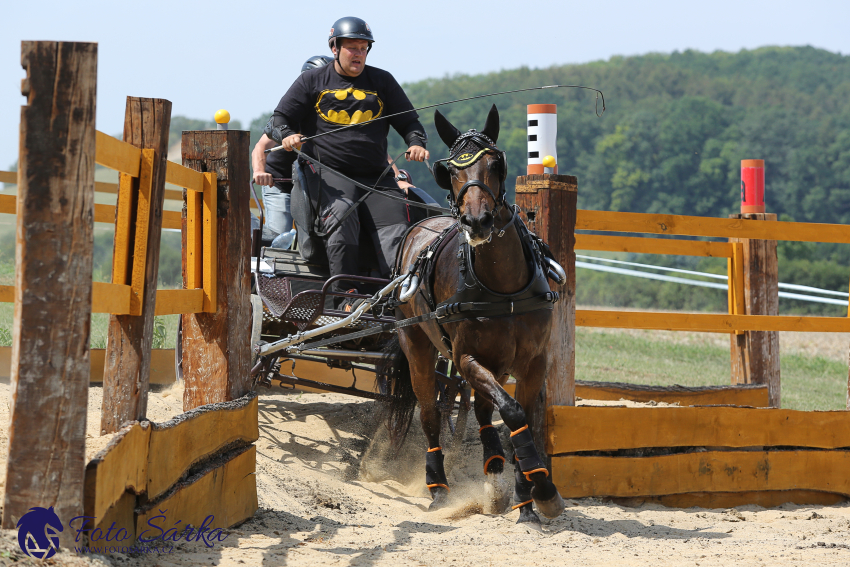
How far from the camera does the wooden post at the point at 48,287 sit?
7.91 ft

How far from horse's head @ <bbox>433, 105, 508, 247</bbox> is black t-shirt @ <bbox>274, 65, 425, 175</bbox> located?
1496 millimetres

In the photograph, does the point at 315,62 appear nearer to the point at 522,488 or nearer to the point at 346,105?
the point at 346,105

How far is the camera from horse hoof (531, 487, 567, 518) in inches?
160

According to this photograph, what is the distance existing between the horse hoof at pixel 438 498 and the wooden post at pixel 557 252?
1.96ft

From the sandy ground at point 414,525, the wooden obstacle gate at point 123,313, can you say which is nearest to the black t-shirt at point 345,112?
the wooden obstacle gate at point 123,313

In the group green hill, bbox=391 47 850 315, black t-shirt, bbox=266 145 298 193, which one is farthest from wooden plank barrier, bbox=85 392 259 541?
green hill, bbox=391 47 850 315

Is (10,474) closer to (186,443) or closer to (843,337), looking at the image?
(186,443)

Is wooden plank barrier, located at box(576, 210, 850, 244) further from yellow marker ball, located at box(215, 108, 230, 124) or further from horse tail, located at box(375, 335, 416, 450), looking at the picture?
yellow marker ball, located at box(215, 108, 230, 124)

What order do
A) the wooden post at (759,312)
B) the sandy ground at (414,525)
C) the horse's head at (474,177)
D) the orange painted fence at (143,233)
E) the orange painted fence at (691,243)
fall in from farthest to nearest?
the wooden post at (759,312) → the orange painted fence at (691,243) → the horse's head at (474,177) → the sandy ground at (414,525) → the orange painted fence at (143,233)

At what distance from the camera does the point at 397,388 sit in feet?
18.2

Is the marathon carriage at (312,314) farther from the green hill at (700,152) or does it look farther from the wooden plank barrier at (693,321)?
the green hill at (700,152)

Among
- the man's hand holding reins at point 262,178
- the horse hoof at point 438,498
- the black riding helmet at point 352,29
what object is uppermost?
the black riding helmet at point 352,29

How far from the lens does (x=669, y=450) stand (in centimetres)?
508

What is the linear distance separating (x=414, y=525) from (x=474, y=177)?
1715 mm
